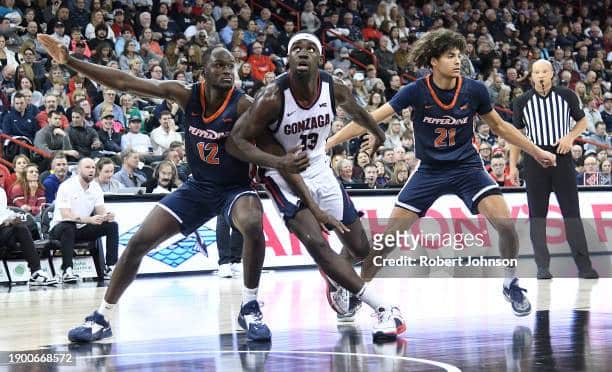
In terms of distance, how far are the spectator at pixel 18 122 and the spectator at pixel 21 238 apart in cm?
292

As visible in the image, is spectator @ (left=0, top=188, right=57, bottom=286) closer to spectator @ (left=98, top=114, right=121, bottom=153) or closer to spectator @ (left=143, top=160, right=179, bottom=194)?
spectator @ (left=143, top=160, right=179, bottom=194)

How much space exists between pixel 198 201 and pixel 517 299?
2555 mm

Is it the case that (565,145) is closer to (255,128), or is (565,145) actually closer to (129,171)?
(255,128)

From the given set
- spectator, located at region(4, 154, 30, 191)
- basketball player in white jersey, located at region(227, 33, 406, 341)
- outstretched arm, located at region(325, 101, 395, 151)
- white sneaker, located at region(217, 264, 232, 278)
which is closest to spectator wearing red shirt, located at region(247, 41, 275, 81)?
spectator, located at region(4, 154, 30, 191)

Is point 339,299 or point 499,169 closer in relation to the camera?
point 339,299

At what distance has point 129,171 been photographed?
1403 cm

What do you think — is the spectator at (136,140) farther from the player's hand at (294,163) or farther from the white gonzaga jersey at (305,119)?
the player's hand at (294,163)

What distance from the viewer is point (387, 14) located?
23.2 metres

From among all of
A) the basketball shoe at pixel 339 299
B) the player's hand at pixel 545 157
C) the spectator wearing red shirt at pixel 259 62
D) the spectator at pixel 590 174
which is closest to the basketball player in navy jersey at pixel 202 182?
the basketball shoe at pixel 339 299

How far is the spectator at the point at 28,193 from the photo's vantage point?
13047 millimetres

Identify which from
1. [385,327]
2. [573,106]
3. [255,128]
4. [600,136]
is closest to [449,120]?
[255,128]

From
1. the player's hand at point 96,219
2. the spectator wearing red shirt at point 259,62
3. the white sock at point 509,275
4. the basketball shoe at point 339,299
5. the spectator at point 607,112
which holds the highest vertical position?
the spectator wearing red shirt at point 259,62

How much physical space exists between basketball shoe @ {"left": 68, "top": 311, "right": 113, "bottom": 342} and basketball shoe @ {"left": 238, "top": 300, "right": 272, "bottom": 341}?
92cm

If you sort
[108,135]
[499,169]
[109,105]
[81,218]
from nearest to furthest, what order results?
1. [81,218]
2. [108,135]
3. [109,105]
4. [499,169]
